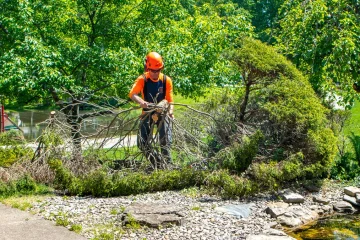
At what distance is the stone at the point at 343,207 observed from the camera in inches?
342

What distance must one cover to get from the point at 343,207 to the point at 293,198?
864 mm

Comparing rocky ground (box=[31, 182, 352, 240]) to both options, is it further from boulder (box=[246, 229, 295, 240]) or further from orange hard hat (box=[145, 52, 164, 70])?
orange hard hat (box=[145, 52, 164, 70])

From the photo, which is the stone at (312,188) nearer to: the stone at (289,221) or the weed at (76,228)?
the stone at (289,221)

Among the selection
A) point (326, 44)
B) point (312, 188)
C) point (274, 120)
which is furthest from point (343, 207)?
point (326, 44)

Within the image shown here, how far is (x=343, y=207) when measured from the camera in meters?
8.73

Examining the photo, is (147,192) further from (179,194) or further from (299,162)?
(299,162)

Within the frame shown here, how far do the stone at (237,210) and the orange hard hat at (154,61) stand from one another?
8.15ft

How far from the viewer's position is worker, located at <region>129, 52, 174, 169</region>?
29.1 feet

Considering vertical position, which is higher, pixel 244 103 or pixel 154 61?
pixel 154 61

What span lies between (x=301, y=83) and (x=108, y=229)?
445cm

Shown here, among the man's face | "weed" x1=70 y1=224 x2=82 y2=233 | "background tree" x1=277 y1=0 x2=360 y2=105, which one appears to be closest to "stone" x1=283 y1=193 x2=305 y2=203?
"background tree" x1=277 y1=0 x2=360 y2=105

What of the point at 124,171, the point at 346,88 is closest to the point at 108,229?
the point at 124,171

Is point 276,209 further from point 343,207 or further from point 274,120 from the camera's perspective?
point 274,120

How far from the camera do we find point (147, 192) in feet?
28.3
